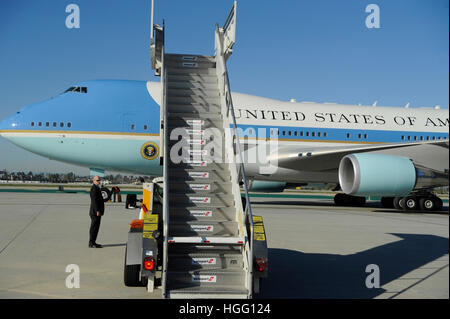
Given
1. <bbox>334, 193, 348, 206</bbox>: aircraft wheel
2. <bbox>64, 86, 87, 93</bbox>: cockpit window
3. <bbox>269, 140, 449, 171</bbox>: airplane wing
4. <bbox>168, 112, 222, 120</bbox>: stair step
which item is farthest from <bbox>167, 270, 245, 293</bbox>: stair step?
<bbox>334, 193, 348, 206</bbox>: aircraft wheel

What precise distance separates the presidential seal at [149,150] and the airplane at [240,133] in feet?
0.12

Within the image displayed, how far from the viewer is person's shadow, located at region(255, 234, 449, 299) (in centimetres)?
528

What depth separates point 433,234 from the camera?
1054 cm

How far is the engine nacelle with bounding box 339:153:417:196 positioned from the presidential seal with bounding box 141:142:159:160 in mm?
8161

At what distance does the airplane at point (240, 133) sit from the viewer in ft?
48.4

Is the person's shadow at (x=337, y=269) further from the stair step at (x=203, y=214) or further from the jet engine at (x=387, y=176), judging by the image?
the jet engine at (x=387, y=176)

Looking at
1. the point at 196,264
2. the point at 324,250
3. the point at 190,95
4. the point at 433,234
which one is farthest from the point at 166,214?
the point at 433,234

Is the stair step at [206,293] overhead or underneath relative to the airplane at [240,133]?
underneath

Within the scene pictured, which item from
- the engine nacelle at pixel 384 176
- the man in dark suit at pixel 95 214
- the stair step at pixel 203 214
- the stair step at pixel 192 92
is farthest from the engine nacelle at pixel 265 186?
the stair step at pixel 203 214

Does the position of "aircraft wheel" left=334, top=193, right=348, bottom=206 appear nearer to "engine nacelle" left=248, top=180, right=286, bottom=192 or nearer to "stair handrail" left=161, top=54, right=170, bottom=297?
"engine nacelle" left=248, top=180, right=286, bottom=192

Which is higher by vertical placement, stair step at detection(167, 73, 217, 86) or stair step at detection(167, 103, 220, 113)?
stair step at detection(167, 73, 217, 86)

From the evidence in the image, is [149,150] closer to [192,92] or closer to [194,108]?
[192,92]

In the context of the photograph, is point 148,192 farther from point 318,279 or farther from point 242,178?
point 318,279
